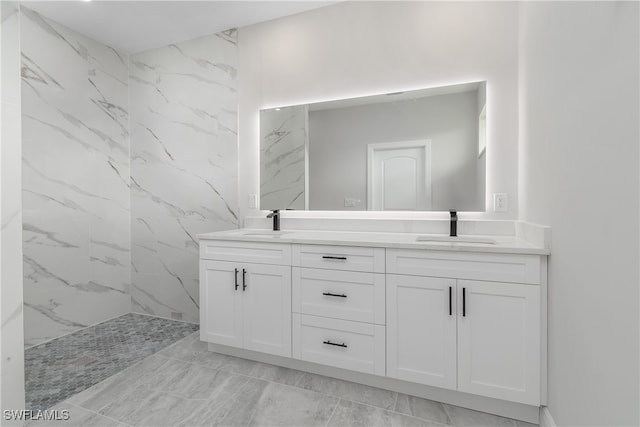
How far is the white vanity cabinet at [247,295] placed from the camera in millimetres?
2090

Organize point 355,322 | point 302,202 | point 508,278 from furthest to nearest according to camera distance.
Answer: point 302,202 < point 355,322 < point 508,278

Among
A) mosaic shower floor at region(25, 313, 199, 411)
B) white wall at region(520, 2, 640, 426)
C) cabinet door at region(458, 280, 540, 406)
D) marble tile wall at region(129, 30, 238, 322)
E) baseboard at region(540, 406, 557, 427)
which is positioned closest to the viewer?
white wall at region(520, 2, 640, 426)

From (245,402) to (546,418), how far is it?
1.47 metres

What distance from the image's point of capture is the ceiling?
8.29ft

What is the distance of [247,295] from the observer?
2.19 meters

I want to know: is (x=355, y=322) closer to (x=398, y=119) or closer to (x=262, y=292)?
(x=262, y=292)

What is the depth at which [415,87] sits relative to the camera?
2.32m

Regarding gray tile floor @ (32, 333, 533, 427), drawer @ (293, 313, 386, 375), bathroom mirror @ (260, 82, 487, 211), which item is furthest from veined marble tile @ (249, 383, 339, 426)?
bathroom mirror @ (260, 82, 487, 211)

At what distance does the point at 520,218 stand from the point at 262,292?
1.70m

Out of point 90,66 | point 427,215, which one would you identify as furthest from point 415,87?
point 90,66

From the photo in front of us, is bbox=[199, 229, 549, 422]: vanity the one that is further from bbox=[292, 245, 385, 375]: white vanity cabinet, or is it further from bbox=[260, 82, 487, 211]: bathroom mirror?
bbox=[260, 82, 487, 211]: bathroom mirror

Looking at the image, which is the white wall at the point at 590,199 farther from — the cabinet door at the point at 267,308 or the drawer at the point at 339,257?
the cabinet door at the point at 267,308

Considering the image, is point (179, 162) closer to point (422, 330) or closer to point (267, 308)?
point (267, 308)

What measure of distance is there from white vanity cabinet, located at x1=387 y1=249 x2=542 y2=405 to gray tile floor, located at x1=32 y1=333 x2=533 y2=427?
155mm
